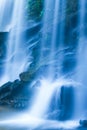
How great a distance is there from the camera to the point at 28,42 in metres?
25.0

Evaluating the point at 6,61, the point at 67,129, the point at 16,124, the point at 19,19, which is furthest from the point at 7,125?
the point at 19,19

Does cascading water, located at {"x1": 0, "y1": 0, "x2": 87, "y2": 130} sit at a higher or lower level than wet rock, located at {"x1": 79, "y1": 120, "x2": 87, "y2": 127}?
higher

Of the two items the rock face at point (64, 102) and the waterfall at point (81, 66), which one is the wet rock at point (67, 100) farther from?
the waterfall at point (81, 66)

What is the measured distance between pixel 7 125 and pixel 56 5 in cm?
1338

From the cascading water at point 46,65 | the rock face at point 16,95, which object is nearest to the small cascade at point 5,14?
the cascading water at point 46,65

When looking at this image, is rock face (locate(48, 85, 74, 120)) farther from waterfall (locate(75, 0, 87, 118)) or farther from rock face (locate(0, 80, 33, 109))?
rock face (locate(0, 80, 33, 109))

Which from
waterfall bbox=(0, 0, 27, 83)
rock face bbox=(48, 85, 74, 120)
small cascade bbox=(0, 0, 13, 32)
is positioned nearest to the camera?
rock face bbox=(48, 85, 74, 120)

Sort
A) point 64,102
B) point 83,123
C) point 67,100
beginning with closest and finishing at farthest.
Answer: point 83,123, point 64,102, point 67,100

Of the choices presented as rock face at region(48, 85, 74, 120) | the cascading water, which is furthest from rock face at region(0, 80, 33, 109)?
rock face at region(48, 85, 74, 120)

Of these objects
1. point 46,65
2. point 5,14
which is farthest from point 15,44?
point 46,65

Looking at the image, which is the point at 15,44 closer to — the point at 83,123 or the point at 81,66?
the point at 81,66

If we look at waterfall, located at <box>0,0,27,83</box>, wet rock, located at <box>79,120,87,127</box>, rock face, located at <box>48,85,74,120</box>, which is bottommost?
wet rock, located at <box>79,120,87,127</box>

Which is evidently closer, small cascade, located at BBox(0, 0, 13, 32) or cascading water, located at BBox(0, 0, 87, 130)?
cascading water, located at BBox(0, 0, 87, 130)

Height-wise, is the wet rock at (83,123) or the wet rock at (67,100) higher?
the wet rock at (67,100)
